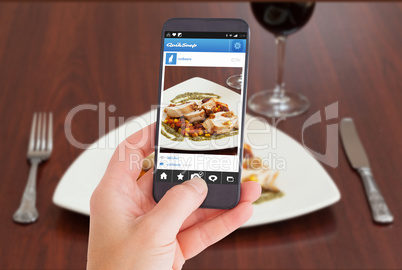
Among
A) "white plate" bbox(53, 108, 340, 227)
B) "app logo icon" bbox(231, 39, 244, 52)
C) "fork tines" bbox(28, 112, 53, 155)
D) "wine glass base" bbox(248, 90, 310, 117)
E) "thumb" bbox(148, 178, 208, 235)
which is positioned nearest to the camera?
"thumb" bbox(148, 178, 208, 235)

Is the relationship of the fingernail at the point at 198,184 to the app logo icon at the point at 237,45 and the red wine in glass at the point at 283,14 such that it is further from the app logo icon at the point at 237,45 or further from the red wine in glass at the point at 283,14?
the red wine in glass at the point at 283,14

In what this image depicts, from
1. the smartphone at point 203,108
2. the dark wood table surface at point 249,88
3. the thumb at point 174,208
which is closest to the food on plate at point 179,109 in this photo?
the smartphone at point 203,108

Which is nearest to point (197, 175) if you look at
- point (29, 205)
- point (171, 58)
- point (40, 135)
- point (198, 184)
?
point (198, 184)

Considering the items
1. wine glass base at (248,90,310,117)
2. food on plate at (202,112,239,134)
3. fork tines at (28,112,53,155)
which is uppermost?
wine glass base at (248,90,310,117)

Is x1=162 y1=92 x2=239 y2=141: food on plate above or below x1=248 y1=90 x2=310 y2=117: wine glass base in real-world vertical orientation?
below

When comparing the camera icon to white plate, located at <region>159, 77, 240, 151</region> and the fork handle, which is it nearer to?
white plate, located at <region>159, 77, 240, 151</region>

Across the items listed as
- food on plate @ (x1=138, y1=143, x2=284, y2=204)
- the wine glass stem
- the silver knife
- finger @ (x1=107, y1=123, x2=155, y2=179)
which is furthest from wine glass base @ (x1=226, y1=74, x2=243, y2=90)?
the wine glass stem

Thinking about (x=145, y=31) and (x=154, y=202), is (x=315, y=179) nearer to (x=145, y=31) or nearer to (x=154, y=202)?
(x=154, y=202)
